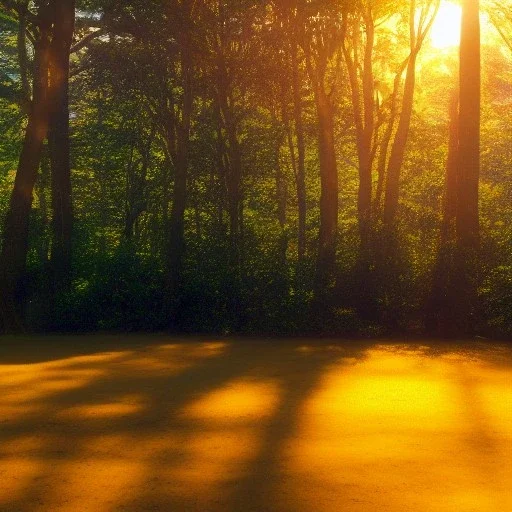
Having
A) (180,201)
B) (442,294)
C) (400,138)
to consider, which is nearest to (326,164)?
(180,201)

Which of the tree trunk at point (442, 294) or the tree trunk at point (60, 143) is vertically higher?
the tree trunk at point (60, 143)

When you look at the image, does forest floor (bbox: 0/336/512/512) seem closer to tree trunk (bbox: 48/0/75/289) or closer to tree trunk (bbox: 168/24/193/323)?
tree trunk (bbox: 168/24/193/323)

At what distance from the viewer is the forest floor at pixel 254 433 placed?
7066 millimetres

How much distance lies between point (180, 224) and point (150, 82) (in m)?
10.8

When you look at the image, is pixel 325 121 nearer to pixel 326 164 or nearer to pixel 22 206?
pixel 326 164

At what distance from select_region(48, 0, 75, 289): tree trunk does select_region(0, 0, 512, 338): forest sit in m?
0.05

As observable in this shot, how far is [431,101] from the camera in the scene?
6338 cm

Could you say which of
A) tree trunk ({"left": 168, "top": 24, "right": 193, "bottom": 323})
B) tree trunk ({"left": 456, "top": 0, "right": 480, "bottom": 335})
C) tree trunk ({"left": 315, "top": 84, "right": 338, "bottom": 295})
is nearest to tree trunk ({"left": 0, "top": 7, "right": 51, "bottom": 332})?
tree trunk ({"left": 168, "top": 24, "right": 193, "bottom": 323})

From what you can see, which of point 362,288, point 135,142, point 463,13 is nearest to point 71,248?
point 362,288

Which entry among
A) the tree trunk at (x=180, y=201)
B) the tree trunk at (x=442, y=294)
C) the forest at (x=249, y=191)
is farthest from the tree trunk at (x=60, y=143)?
the tree trunk at (x=442, y=294)

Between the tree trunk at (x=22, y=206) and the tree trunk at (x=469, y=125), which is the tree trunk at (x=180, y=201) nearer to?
the tree trunk at (x=22, y=206)

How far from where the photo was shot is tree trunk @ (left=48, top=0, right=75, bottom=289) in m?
23.9

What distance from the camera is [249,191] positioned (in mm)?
41656

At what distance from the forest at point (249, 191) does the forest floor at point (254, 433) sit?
4098 mm
